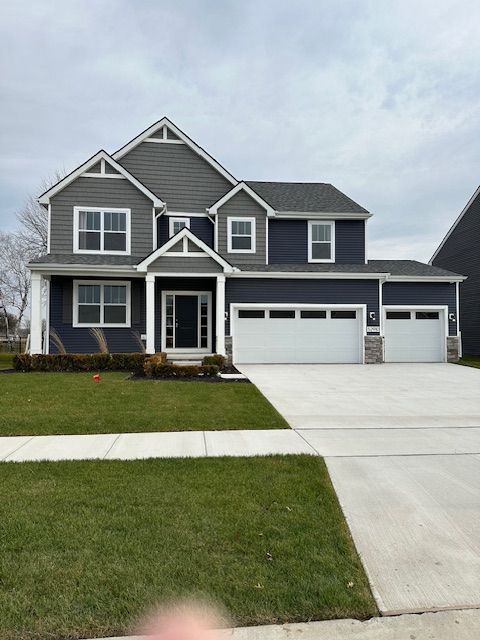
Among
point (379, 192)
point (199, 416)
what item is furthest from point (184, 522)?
point (379, 192)

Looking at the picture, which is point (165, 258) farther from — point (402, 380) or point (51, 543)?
point (51, 543)

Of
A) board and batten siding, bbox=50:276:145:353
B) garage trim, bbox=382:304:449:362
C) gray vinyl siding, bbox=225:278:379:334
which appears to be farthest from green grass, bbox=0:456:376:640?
garage trim, bbox=382:304:449:362

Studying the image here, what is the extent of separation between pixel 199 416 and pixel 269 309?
9854 mm

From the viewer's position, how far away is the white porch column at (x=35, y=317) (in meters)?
14.4

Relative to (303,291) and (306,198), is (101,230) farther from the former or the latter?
(306,198)

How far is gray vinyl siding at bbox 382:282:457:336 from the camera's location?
17.7 m

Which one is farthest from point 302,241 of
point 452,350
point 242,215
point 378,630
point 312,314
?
point 378,630

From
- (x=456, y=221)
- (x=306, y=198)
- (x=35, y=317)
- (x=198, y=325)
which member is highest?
(x=456, y=221)

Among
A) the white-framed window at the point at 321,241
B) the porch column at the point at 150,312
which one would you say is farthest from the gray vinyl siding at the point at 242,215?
the porch column at the point at 150,312

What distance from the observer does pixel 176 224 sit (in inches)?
693

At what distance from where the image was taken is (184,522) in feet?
11.1

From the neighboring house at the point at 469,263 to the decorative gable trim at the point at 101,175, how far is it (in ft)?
55.7

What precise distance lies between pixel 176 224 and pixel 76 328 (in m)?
5.80

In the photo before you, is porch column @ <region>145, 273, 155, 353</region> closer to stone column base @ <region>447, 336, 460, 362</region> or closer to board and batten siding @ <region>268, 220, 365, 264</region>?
board and batten siding @ <region>268, 220, 365, 264</region>
